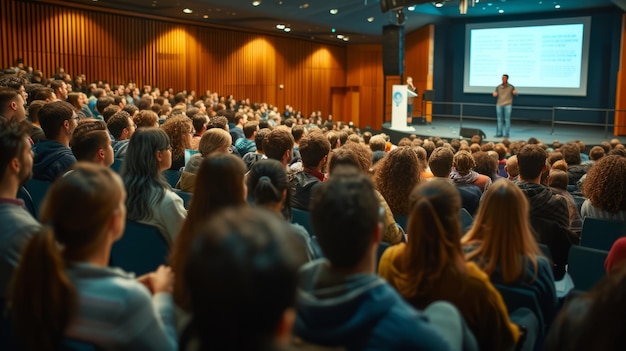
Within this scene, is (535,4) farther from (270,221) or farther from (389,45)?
(270,221)

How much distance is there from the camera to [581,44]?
627 inches

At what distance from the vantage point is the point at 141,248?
109 inches

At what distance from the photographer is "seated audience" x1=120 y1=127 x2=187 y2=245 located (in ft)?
9.62

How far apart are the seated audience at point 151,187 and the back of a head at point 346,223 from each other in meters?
1.45

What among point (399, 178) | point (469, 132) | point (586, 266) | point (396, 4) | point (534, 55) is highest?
point (396, 4)

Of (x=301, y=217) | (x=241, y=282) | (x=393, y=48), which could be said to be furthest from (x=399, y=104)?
(x=241, y=282)

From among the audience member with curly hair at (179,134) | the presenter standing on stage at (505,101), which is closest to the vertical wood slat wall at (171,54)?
the presenter standing on stage at (505,101)

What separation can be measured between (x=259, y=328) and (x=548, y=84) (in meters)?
17.0

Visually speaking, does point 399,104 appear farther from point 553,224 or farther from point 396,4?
point 553,224

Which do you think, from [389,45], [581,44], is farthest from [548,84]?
[389,45]

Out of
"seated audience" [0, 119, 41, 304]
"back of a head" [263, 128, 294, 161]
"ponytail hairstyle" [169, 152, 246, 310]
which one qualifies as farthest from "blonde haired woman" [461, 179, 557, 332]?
"back of a head" [263, 128, 294, 161]

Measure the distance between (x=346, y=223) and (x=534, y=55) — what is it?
16586mm

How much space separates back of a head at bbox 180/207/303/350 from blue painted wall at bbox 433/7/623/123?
55.5 ft

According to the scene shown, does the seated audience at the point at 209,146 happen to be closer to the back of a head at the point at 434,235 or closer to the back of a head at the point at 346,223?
the back of a head at the point at 434,235
